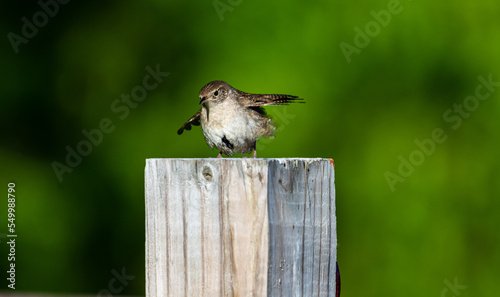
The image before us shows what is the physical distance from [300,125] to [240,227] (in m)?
3.86

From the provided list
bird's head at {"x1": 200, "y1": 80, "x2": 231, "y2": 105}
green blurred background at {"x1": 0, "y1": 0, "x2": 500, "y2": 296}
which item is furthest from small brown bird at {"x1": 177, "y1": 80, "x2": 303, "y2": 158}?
green blurred background at {"x1": 0, "y1": 0, "x2": 500, "y2": 296}

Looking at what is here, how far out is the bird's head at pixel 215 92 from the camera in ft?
13.1

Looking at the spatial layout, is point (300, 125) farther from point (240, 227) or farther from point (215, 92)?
point (240, 227)

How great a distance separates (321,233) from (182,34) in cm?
442

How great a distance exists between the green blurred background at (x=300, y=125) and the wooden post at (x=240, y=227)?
3.38 meters

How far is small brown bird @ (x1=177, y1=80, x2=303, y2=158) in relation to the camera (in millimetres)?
3969

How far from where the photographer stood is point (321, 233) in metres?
2.03

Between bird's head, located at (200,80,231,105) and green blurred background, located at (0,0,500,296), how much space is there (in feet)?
4.50

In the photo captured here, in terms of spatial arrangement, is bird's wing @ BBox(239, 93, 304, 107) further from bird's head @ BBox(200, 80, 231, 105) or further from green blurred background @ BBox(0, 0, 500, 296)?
green blurred background @ BBox(0, 0, 500, 296)

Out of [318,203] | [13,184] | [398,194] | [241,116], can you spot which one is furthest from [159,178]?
[13,184]

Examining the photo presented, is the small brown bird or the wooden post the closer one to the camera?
the wooden post

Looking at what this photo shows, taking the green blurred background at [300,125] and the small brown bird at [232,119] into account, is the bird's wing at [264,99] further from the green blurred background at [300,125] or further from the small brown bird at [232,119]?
the green blurred background at [300,125]

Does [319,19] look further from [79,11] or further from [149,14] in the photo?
[79,11]

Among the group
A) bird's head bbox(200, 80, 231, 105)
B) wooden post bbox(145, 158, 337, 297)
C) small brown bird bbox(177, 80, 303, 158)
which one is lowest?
wooden post bbox(145, 158, 337, 297)
